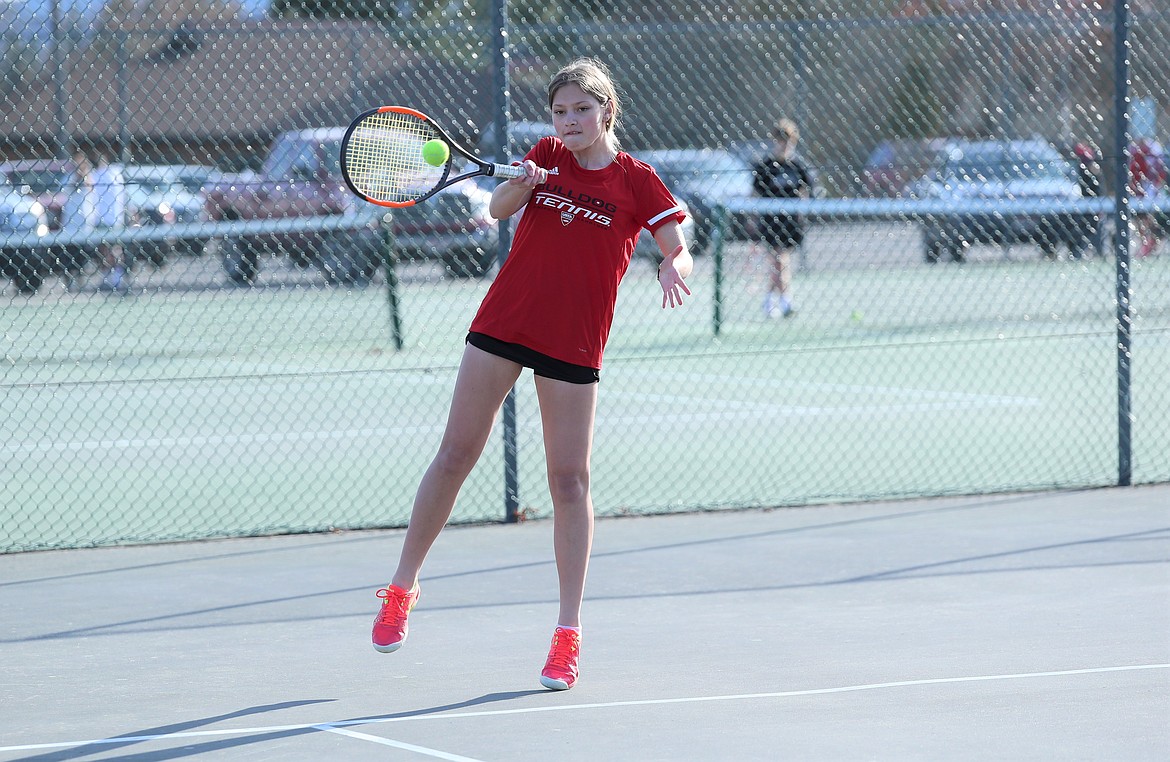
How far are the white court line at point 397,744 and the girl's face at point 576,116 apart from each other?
1.62 meters

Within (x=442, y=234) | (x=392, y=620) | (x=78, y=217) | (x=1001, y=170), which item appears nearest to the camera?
(x=392, y=620)

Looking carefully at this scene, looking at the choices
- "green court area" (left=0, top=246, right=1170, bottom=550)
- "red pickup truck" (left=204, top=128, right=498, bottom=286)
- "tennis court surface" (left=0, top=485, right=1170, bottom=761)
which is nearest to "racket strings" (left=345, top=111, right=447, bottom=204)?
"tennis court surface" (left=0, top=485, right=1170, bottom=761)

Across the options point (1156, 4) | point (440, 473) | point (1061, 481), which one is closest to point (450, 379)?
point (1061, 481)

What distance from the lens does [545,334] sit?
4.30 meters

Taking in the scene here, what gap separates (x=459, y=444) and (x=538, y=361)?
12.9 inches

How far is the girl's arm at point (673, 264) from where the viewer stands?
4.28m

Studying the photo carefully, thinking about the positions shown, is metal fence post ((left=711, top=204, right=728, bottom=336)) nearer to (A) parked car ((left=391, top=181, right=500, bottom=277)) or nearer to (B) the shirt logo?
(A) parked car ((left=391, top=181, right=500, bottom=277))

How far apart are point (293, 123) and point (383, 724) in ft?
40.5

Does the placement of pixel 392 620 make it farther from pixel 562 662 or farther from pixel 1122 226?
pixel 1122 226

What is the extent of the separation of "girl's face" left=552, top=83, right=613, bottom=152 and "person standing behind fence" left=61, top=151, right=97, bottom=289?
684 centimetres

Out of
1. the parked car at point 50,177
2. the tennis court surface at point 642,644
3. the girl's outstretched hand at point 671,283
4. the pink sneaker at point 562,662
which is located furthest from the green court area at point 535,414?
the girl's outstretched hand at point 671,283

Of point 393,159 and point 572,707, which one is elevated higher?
point 393,159

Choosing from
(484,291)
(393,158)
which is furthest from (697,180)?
(393,158)

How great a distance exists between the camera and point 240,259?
1277cm
